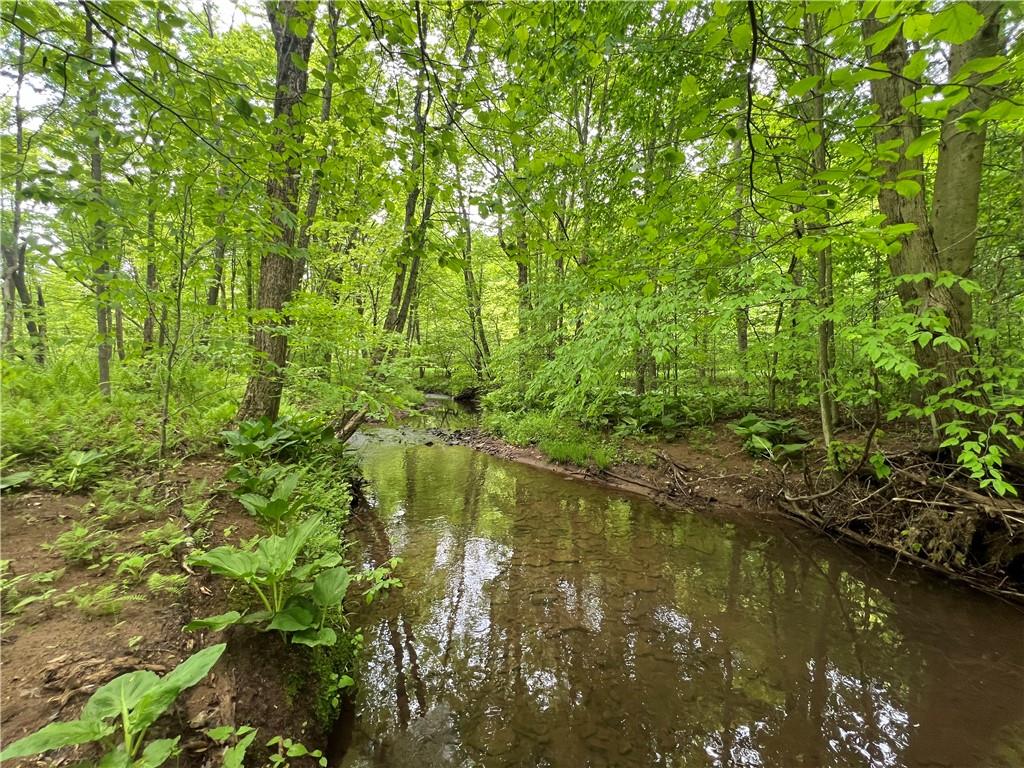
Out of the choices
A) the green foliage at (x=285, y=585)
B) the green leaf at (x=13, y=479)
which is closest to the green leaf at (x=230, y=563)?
the green foliage at (x=285, y=585)

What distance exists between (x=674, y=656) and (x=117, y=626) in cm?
391

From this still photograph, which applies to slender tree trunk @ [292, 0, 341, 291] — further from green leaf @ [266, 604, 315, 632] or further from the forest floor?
green leaf @ [266, 604, 315, 632]

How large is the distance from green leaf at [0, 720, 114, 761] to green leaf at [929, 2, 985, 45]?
4035 millimetres

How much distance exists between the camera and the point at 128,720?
1579 mm

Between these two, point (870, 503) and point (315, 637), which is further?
point (870, 503)

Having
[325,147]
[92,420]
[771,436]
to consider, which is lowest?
[771,436]

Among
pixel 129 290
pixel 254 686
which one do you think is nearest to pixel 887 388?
pixel 254 686

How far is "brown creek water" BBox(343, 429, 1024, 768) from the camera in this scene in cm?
256

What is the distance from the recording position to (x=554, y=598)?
4.11 meters

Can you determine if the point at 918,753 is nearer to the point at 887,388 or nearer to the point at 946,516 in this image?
the point at 946,516

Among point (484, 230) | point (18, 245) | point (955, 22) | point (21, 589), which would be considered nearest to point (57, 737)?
point (21, 589)

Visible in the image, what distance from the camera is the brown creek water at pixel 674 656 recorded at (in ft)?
8.41

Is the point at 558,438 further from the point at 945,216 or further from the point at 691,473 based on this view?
the point at 945,216

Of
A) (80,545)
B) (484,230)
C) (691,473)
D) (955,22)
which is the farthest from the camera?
(691,473)
